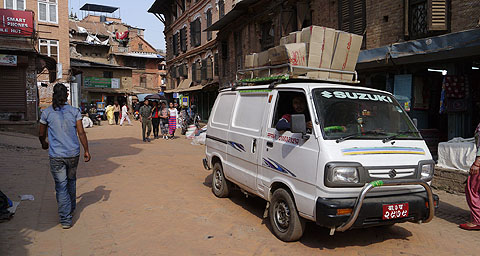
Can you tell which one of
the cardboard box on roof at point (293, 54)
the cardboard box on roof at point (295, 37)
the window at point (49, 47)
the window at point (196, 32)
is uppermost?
the window at point (196, 32)

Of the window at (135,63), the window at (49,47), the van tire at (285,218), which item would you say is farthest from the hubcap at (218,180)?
the window at (135,63)

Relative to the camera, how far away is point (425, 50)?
8867 mm

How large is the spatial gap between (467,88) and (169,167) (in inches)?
309

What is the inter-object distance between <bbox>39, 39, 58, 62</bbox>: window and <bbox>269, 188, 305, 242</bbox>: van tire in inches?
1069

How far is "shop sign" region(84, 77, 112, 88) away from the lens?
41125mm

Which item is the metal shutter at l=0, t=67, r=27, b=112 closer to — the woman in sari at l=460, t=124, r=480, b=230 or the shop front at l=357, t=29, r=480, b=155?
the shop front at l=357, t=29, r=480, b=155

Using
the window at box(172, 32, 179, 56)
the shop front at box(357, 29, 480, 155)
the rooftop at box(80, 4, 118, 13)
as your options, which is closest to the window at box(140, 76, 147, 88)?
the window at box(172, 32, 179, 56)

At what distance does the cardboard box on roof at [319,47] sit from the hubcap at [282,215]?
6.80 feet

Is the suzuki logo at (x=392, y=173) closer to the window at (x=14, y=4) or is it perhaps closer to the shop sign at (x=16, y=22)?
the shop sign at (x=16, y=22)

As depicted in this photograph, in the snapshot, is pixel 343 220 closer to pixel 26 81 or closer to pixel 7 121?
pixel 7 121

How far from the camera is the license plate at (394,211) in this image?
3.92m

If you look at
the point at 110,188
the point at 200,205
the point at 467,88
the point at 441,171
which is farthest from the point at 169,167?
the point at 467,88

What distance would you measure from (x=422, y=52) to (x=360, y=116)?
18.3ft

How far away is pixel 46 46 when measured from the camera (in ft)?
87.5
